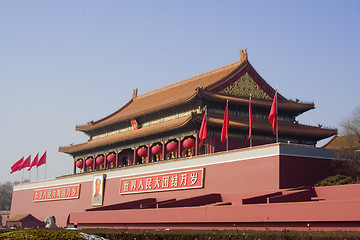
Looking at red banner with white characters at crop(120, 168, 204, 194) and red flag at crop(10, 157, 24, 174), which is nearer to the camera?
red banner with white characters at crop(120, 168, 204, 194)

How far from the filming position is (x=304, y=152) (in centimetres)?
2497

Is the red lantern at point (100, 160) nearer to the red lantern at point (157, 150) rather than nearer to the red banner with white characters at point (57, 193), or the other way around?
the red banner with white characters at point (57, 193)

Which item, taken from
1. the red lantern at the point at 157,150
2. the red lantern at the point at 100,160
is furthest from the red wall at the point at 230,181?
the red lantern at the point at 100,160

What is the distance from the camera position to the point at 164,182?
103 ft

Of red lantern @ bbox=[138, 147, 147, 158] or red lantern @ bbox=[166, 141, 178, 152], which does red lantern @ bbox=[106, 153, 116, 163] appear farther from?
red lantern @ bbox=[166, 141, 178, 152]

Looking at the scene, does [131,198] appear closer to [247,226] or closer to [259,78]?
[259,78]

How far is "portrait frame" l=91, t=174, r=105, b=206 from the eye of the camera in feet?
123

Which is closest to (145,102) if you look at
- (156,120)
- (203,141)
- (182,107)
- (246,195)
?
(156,120)

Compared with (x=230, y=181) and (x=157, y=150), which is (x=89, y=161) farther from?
(x=230, y=181)

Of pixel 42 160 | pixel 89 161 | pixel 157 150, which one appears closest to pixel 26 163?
pixel 42 160

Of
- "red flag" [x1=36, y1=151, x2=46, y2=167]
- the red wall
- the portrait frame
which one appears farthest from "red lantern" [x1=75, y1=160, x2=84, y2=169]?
the red wall

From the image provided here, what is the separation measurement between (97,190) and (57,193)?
7.01 meters

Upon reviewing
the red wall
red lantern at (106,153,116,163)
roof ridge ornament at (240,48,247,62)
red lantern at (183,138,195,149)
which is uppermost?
roof ridge ornament at (240,48,247,62)

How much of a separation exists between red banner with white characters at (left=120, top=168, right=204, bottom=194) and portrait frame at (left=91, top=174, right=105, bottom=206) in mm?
2699
